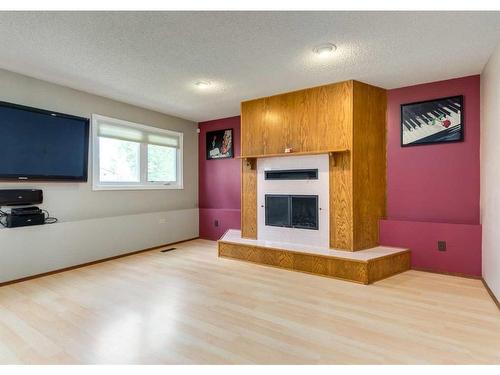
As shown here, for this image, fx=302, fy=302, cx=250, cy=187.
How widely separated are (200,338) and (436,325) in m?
1.77

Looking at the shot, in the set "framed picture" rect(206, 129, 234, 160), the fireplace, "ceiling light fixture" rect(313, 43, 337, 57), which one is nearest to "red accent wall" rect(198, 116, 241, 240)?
"framed picture" rect(206, 129, 234, 160)

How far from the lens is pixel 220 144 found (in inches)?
227

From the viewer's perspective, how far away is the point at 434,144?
3.71m

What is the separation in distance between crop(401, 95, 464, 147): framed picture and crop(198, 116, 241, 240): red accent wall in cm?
279

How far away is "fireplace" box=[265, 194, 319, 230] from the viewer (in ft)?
13.1

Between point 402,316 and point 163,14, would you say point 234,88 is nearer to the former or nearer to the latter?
point 163,14

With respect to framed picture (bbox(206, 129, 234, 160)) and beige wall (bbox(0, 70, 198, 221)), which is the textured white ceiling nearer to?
beige wall (bbox(0, 70, 198, 221))

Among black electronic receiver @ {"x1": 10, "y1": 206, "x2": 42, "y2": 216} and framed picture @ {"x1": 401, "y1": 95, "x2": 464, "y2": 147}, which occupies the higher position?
framed picture @ {"x1": 401, "y1": 95, "x2": 464, "y2": 147}

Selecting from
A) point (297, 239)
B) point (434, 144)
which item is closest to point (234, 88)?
point (297, 239)

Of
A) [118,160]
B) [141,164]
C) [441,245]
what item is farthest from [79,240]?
[441,245]

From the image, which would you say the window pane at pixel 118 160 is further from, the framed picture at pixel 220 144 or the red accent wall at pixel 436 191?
the red accent wall at pixel 436 191

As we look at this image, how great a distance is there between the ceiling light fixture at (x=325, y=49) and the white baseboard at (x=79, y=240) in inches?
138

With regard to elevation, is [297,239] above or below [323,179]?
below

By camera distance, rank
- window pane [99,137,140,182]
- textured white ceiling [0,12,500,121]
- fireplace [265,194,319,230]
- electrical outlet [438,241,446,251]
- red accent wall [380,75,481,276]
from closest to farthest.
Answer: textured white ceiling [0,12,500,121], red accent wall [380,75,481,276], electrical outlet [438,241,446,251], fireplace [265,194,319,230], window pane [99,137,140,182]
